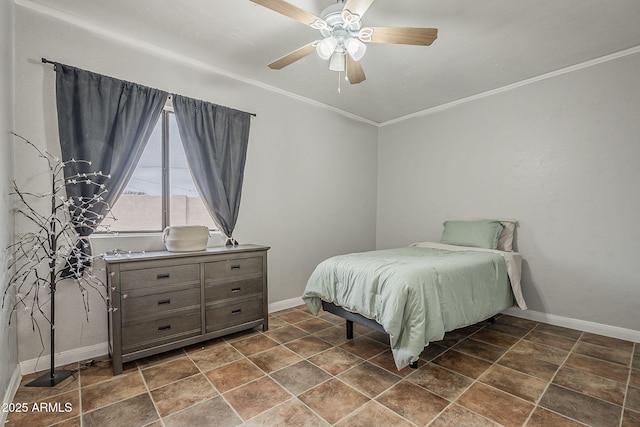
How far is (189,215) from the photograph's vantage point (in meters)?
3.01

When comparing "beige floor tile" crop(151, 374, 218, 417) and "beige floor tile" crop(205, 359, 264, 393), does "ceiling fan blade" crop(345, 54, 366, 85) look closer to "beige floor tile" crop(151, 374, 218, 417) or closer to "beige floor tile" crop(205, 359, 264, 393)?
"beige floor tile" crop(205, 359, 264, 393)

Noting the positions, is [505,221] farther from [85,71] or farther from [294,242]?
[85,71]

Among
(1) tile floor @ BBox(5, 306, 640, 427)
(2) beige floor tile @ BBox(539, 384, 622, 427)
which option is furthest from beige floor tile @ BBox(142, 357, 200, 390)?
(2) beige floor tile @ BBox(539, 384, 622, 427)

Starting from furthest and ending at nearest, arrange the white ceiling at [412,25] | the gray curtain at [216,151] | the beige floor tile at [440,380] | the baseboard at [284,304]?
the baseboard at [284,304] → the gray curtain at [216,151] → the white ceiling at [412,25] → the beige floor tile at [440,380]

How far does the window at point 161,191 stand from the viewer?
8.66 feet

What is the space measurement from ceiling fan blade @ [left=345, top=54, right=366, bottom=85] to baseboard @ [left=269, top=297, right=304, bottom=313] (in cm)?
261

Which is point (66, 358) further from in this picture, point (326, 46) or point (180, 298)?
point (326, 46)

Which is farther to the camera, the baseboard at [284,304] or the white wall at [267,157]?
the baseboard at [284,304]

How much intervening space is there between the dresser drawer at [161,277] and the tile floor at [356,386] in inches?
23.7

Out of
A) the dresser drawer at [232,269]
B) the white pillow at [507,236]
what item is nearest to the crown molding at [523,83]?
the white pillow at [507,236]

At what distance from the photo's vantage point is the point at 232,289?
2.76m

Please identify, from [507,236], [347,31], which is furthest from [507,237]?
[347,31]

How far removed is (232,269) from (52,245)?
1.30 m

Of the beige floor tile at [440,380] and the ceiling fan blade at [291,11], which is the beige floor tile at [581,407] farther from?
the ceiling fan blade at [291,11]
